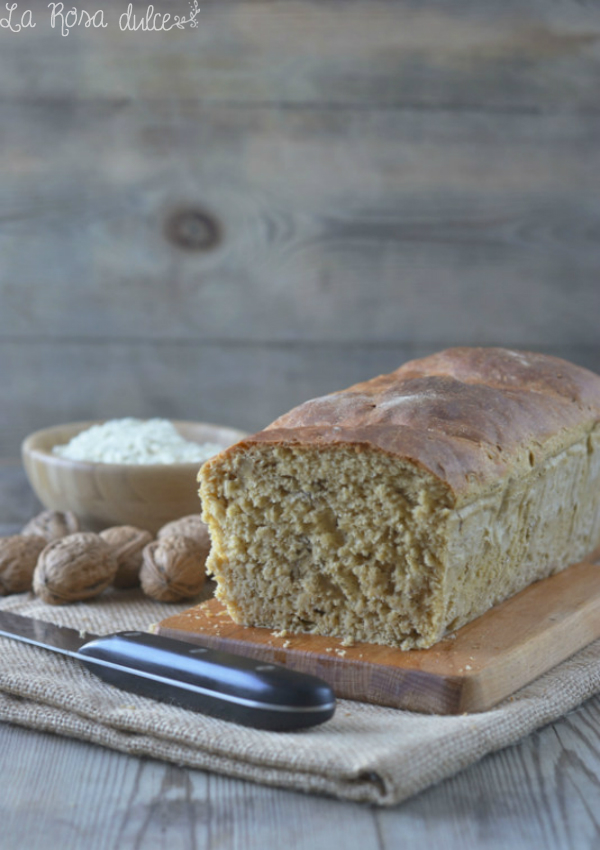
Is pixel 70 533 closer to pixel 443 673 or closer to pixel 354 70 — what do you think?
pixel 443 673

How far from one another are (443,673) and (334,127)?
3.06 m

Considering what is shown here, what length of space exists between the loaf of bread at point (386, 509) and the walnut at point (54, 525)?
76 cm

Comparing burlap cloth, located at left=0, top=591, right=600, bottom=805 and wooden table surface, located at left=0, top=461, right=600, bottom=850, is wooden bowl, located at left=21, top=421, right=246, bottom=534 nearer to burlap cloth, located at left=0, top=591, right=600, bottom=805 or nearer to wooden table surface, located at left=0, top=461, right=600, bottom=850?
burlap cloth, located at left=0, top=591, right=600, bottom=805

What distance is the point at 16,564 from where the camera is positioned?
252 centimetres

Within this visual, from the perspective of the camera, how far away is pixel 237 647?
2.01 meters

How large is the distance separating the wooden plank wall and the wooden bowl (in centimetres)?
180

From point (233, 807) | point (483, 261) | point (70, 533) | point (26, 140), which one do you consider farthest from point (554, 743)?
point (26, 140)

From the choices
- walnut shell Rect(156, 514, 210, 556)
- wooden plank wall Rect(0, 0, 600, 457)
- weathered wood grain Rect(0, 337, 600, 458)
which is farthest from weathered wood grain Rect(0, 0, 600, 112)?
walnut shell Rect(156, 514, 210, 556)

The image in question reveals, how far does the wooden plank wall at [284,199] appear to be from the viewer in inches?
170

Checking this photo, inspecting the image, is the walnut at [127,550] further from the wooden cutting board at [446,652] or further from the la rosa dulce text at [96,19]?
the la rosa dulce text at [96,19]

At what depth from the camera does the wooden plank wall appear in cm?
432

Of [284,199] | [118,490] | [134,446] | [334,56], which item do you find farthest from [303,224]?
[118,490]

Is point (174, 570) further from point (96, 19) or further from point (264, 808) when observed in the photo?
point (96, 19)

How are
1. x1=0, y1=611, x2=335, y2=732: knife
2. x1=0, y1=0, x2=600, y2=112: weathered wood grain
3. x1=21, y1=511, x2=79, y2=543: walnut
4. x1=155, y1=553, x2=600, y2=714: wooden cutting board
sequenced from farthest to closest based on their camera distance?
x1=0, y1=0, x2=600, y2=112: weathered wood grain → x1=21, y1=511, x2=79, y2=543: walnut → x1=155, y1=553, x2=600, y2=714: wooden cutting board → x1=0, y1=611, x2=335, y2=732: knife
